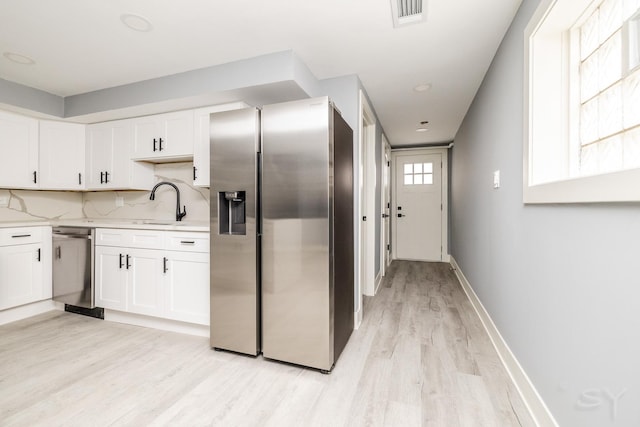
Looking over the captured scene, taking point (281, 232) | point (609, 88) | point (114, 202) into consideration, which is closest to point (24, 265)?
point (114, 202)

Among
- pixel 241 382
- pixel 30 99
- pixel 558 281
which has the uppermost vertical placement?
pixel 30 99

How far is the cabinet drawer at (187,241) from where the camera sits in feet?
7.52

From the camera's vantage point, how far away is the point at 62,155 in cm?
314

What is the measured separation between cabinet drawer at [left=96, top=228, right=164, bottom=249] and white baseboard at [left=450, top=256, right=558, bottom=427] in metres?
2.71

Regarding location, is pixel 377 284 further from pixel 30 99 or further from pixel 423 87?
pixel 30 99

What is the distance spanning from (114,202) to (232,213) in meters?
2.36

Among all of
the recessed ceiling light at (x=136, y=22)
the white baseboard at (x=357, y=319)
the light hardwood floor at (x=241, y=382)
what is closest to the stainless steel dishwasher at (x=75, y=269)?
the light hardwood floor at (x=241, y=382)

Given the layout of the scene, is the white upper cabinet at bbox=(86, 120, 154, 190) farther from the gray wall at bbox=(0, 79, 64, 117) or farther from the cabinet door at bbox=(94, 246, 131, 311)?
the cabinet door at bbox=(94, 246, 131, 311)

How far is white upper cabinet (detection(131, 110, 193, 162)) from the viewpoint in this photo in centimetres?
276

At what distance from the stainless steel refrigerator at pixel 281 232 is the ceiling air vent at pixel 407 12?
68 centimetres

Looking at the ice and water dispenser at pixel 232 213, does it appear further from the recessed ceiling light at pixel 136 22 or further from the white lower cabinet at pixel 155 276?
the recessed ceiling light at pixel 136 22

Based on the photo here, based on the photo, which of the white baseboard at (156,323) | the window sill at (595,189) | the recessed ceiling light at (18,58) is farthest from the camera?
the white baseboard at (156,323)

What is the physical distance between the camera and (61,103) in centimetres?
309

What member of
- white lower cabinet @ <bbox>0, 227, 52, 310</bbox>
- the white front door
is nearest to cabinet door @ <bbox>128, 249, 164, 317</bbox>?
white lower cabinet @ <bbox>0, 227, 52, 310</bbox>
